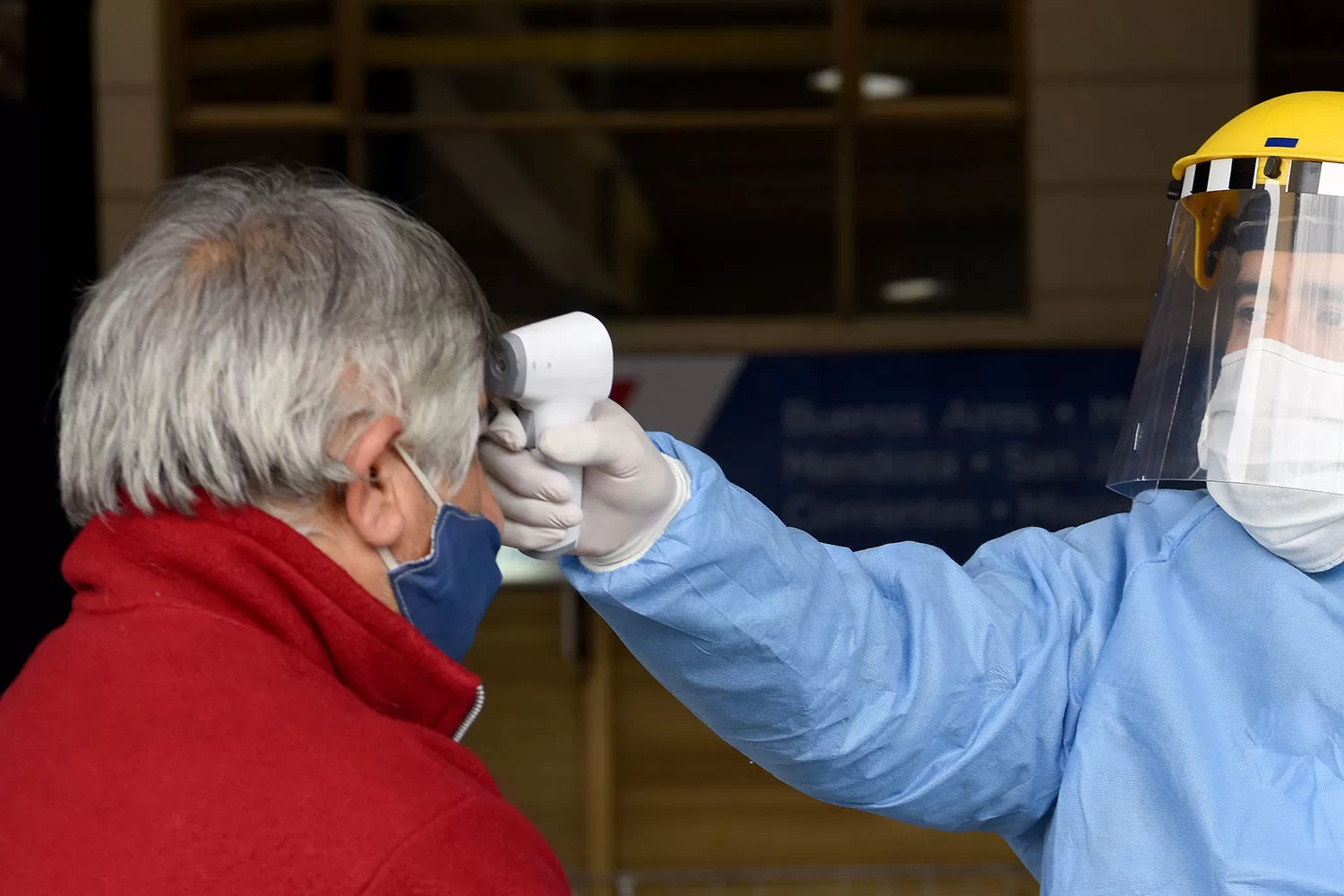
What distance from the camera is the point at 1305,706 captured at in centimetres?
144

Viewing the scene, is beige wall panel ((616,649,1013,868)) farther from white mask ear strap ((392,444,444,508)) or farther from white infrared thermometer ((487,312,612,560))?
white mask ear strap ((392,444,444,508))

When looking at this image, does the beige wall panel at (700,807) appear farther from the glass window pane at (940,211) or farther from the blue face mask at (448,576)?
the blue face mask at (448,576)

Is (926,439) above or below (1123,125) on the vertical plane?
below

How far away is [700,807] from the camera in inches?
195

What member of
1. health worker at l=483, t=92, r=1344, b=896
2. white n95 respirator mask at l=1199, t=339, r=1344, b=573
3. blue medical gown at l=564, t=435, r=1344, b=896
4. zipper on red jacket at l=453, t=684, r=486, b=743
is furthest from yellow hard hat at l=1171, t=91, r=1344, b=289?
zipper on red jacket at l=453, t=684, r=486, b=743

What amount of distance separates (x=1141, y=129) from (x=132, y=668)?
434 centimetres

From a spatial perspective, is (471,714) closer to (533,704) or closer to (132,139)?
(533,704)

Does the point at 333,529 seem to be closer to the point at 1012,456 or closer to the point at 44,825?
the point at 44,825

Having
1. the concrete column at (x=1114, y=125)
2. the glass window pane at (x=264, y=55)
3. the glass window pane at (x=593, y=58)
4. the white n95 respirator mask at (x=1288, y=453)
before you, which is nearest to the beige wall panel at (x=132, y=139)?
the glass window pane at (x=264, y=55)

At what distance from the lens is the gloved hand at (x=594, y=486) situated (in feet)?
4.68

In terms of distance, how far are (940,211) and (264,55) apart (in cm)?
233

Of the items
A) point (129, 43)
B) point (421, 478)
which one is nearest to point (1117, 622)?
point (421, 478)

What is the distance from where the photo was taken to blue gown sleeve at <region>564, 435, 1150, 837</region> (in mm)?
1452

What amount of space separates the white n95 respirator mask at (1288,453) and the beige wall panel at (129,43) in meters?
4.26
